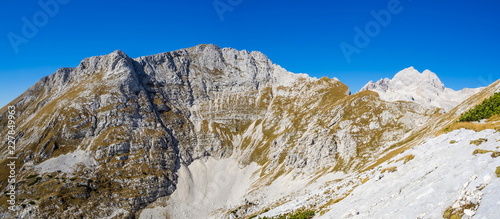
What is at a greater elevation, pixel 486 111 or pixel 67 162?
pixel 67 162

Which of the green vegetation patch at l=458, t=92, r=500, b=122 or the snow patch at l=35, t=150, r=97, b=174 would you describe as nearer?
the green vegetation patch at l=458, t=92, r=500, b=122

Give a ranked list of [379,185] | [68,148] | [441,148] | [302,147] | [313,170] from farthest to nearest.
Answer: [68,148], [302,147], [313,170], [441,148], [379,185]

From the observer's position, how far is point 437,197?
20047 millimetres

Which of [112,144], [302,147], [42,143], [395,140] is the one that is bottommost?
[395,140]

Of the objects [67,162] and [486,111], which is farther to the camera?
[67,162]

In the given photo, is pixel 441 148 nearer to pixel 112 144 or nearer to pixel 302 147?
pixel 302 147

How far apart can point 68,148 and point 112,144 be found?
30040mm

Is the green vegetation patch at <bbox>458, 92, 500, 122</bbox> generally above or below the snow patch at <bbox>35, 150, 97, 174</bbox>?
below

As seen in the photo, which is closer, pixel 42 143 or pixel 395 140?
pixel 395 140

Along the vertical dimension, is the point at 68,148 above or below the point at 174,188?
above

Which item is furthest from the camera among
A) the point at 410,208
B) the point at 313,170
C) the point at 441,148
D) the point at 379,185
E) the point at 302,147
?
the point at 302,147

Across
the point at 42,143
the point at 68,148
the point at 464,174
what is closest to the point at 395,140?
the point at 464,174

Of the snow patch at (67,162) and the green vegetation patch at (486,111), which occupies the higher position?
the snow patch at (67,162)

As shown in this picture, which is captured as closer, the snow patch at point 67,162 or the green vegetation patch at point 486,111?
the green vegetation patch at point 486,111
